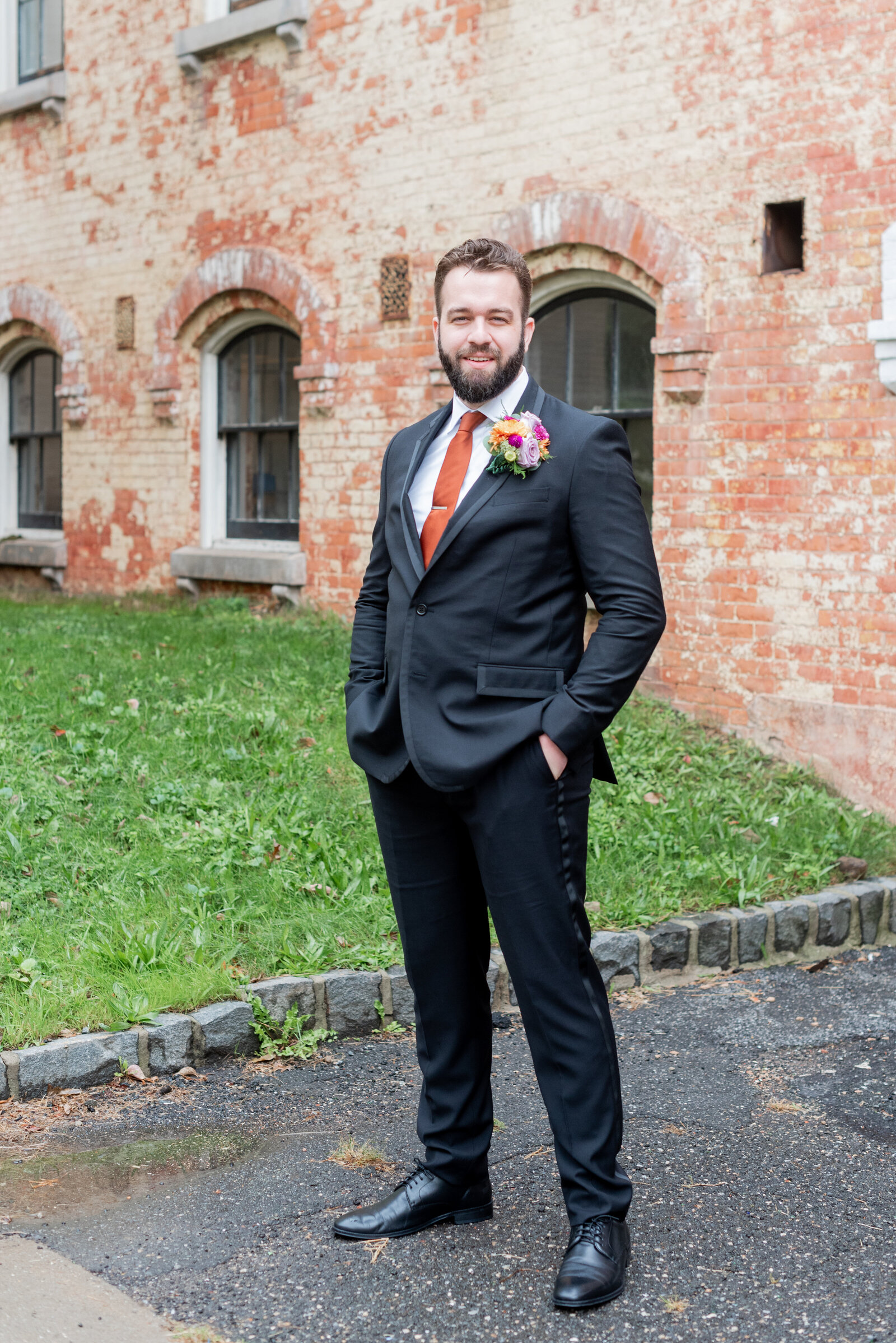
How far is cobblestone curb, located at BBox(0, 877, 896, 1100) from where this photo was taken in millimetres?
4320

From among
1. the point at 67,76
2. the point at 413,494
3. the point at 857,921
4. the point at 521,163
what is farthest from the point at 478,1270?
the point at 67,76

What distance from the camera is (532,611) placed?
126 inches

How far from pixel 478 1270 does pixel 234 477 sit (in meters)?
9.54

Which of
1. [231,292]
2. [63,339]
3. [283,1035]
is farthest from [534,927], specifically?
[63,339]

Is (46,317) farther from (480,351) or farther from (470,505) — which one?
(470,505)

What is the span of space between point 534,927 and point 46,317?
11.7m

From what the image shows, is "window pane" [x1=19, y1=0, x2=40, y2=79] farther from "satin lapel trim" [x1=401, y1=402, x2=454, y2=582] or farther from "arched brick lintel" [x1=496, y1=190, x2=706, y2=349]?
"satin lapel trim" [x1=401, y1=402, x2=454, y2=582]

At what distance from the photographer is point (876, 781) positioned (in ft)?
24.0

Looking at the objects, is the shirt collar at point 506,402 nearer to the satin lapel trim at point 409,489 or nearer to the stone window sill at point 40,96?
the satin lapel trim at point 409,489

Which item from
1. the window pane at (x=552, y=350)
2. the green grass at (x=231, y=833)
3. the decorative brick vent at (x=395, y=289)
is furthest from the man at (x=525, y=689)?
the decorative brick vent at (x=395, y=289)

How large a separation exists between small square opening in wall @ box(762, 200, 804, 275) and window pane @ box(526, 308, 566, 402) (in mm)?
1875

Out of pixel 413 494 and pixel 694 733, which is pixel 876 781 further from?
pixel 413 494

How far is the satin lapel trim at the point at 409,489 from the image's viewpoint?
330 cm

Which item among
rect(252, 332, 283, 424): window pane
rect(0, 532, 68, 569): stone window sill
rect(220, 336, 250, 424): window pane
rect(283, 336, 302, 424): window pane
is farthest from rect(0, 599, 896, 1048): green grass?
rect(0, 532, 68, 569): stone window sill
